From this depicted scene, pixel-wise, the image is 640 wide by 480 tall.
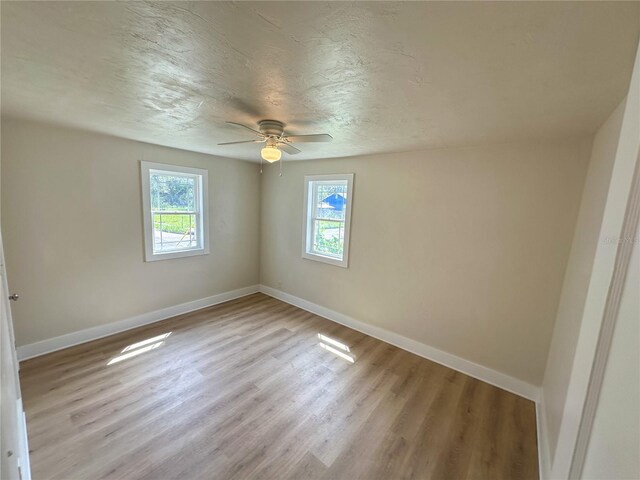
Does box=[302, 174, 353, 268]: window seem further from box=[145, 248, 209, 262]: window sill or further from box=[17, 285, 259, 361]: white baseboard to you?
box=[17, 285, 259, 361]: white baseboard

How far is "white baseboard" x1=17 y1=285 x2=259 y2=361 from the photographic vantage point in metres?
2.65

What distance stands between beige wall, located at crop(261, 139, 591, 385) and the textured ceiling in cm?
48

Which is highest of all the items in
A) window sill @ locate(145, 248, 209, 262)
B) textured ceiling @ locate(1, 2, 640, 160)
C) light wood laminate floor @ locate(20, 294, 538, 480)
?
textured ceiling @ locate(1, 2, 640, 160)

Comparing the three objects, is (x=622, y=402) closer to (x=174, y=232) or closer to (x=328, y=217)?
(x=328, y=217)

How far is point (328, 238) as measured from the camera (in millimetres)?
3930

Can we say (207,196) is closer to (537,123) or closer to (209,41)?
(209,41)

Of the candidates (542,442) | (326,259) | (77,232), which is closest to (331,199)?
(326,259)

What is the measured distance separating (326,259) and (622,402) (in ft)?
10.6

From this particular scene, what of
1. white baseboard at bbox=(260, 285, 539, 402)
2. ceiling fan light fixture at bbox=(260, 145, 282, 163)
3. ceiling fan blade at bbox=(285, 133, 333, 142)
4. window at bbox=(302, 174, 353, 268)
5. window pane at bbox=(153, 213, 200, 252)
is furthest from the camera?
window at bbox=(302, 174, 353, 268)

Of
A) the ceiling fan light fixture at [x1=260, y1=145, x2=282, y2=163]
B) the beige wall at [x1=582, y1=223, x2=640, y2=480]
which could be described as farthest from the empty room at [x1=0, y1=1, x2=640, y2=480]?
the ceiling fan light fixture at [x1=260, y1=145, x2=282, y2=163]

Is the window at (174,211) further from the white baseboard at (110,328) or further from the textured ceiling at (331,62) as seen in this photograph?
the textured ceiling at (331,62)

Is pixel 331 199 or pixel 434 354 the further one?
pixel 331 199

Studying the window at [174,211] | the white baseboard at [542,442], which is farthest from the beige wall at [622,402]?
the window at [174,211]

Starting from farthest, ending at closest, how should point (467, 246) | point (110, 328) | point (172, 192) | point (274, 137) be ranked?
1. point (172, 192)
2. point (110, 328)
3. point (467, 246)
4. point (274, 137)
